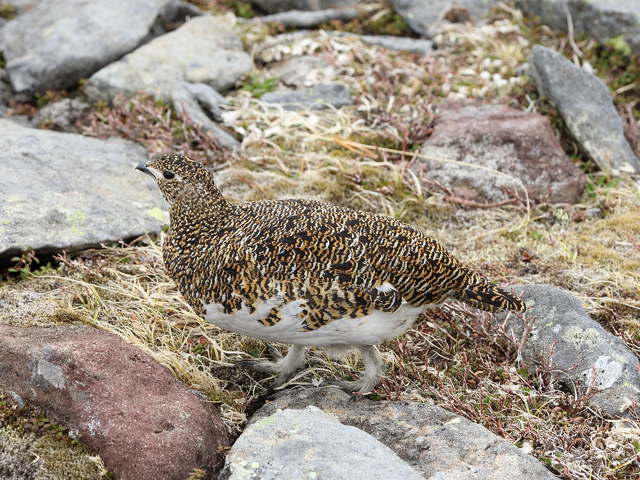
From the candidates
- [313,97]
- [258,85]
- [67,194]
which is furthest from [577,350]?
[258,85]

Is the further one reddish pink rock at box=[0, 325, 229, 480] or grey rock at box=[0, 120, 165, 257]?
grey rock at box=[0, 120, 165, 257]

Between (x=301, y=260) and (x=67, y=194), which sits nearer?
(x=301, y=260)

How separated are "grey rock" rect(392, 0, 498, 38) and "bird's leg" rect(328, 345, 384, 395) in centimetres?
580

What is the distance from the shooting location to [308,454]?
3479 millimetres

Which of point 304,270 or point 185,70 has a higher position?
point 304,270

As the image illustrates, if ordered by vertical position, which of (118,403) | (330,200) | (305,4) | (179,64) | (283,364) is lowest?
(330,200)

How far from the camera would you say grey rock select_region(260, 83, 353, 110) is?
26.0ft

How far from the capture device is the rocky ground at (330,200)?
380 cm

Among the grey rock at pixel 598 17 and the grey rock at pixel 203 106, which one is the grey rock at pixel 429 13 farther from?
the grey rock at pixel 203 106

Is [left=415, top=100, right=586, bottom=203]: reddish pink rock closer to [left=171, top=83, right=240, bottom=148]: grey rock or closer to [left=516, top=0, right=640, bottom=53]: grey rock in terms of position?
[left=171, top=83, right=240, bottom=148]: grey rock

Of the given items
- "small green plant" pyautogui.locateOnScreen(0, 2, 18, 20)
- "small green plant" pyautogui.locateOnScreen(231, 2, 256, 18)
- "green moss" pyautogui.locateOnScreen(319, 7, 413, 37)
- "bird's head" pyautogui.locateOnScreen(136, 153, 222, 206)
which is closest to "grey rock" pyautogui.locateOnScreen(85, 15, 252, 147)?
"small green plant" pyautogui.locateOnScreen(231, 2, 256, 18)

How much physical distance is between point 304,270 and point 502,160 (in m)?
3.56

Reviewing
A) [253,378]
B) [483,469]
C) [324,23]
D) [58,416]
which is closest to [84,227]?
[253,378]

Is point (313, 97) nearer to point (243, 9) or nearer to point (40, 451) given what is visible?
point (243, 9)
